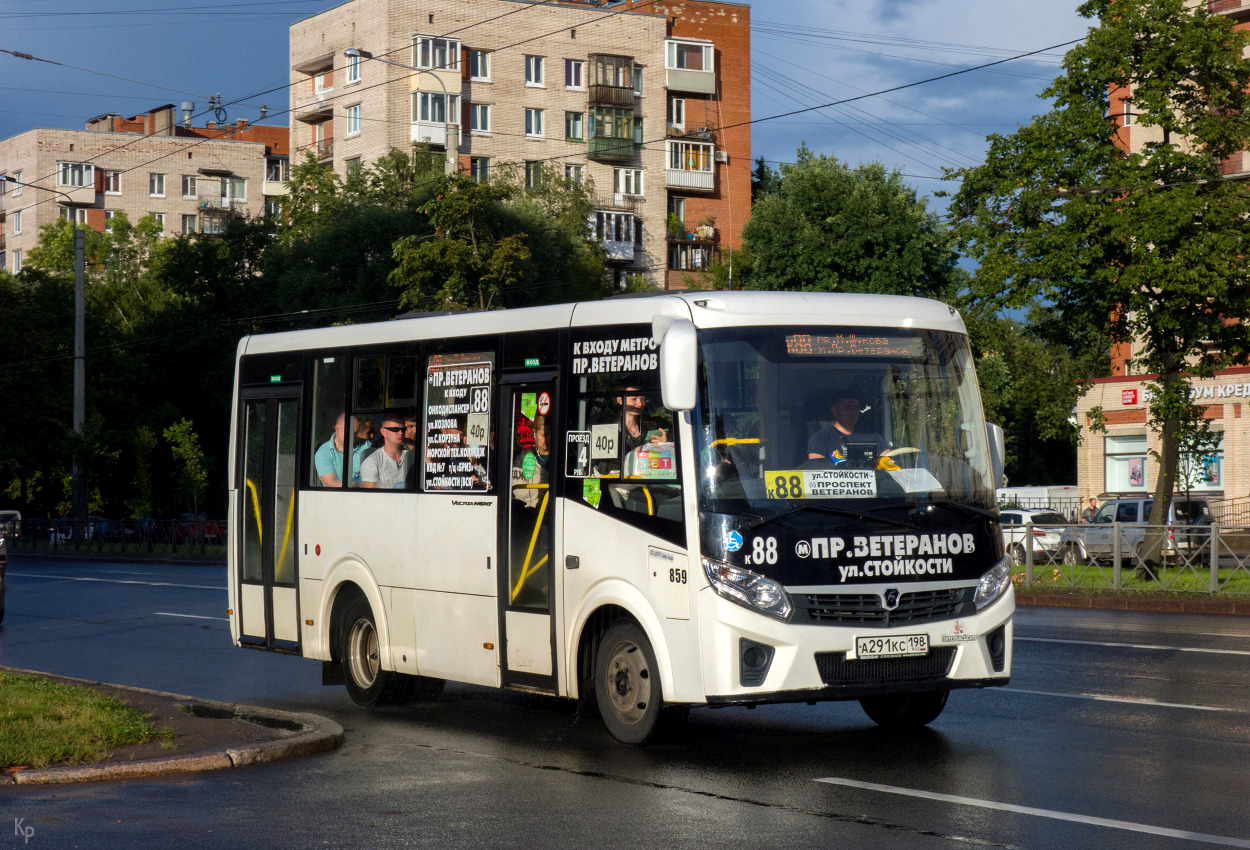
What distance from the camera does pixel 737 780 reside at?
27.9 feet

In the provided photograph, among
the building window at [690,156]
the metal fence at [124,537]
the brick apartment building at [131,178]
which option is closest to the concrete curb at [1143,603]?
the metal fence at [124,537]

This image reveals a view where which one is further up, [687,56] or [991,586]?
[687,56]

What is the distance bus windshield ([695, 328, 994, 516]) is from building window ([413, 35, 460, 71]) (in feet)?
198

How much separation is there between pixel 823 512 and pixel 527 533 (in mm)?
2224

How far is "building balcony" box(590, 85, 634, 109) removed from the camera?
7394 centimetres

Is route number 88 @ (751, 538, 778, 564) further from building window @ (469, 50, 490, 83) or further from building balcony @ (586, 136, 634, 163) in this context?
building balcony @ (586, 136, 634, 163)

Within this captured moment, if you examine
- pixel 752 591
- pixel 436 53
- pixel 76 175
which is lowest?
pixel 752 591

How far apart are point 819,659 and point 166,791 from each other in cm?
360

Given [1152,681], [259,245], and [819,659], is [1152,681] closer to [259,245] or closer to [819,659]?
[819,659]

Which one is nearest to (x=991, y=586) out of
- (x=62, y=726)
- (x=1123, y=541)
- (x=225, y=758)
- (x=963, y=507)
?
(x=963, y=507)

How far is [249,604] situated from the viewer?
527 inches

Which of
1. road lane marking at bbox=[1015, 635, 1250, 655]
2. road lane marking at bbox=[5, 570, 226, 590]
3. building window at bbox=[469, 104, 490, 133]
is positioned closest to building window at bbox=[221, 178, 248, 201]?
building window at bbox=[469, 104, 490, 133]

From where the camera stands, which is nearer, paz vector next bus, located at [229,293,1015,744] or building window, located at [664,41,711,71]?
paz vector next bus, located at [229,293,1015,744]

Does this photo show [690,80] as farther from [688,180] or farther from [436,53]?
[436,53]
